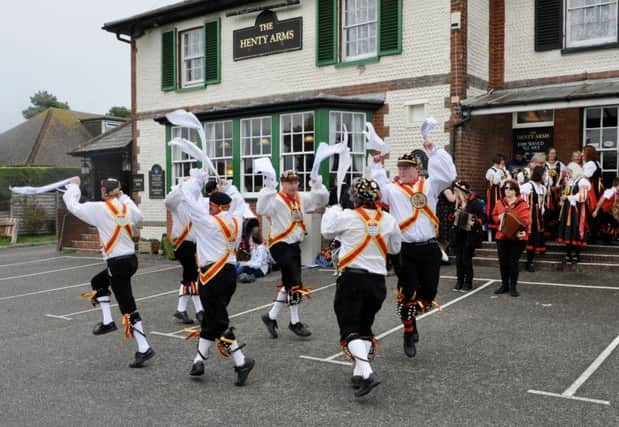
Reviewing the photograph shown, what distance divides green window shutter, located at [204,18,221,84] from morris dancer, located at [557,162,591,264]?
389 inches

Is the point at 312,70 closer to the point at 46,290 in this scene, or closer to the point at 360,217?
the point at 46,290

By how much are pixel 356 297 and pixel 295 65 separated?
36.8 ft

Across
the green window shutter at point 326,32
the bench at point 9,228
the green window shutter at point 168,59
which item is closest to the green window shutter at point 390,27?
the green window shutter at point 326,32

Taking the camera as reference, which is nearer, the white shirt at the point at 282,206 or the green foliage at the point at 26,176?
the white shirt at the point at 282,206

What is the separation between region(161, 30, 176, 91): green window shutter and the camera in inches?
708

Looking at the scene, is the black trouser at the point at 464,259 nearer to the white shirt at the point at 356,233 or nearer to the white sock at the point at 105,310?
the white shirt at the point at 356,233

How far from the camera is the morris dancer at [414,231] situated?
627 centimetres

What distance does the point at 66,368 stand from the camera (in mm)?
6332

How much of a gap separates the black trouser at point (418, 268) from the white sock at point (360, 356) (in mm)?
1312

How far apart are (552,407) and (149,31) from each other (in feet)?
55.3

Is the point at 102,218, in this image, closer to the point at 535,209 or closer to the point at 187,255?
the point at 187,255

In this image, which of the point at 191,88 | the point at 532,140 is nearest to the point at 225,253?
the point at 532,140

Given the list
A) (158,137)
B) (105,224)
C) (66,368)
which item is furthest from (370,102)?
(66,368)

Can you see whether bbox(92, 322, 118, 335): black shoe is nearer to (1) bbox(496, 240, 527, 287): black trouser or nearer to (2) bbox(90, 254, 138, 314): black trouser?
(2) bbox(90, 254, 138, 314): black trouser
